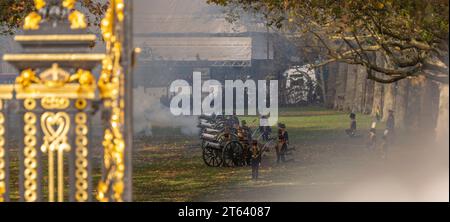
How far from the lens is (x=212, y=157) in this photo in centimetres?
3138

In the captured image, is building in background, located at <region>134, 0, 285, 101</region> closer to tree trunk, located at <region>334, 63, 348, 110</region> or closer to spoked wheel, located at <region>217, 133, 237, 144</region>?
tree trunk, located at <region>334, 63, 348, 110</region>

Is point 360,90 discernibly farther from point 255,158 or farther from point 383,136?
point 255,158

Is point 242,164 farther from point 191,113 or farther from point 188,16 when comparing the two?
point 188,16

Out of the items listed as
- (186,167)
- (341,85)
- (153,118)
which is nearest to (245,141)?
(186,167)

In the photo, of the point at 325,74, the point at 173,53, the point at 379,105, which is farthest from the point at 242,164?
the point at 325,74

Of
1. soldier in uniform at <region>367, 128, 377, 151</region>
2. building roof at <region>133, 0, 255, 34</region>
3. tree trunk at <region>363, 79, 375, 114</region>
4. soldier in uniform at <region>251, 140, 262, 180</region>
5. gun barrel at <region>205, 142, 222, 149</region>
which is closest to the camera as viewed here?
soldier in uniform at <region>251, 140, 262, 180</region>

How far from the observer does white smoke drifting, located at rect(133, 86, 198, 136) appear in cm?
5247

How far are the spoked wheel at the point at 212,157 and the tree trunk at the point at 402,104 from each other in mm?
14980

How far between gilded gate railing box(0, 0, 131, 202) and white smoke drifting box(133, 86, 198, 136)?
41659 mm

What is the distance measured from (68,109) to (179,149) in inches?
1250

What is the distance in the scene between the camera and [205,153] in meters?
31.8

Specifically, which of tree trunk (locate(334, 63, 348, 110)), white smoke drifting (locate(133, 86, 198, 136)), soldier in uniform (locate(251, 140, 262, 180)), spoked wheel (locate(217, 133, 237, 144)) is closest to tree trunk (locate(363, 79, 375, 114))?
tree trunk (locate(334, 63, 348, 110))

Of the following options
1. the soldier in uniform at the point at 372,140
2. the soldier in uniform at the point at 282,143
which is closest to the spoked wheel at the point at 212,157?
the soldier in uniform at the point at 282,143

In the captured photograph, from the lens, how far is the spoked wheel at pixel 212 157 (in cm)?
3109
